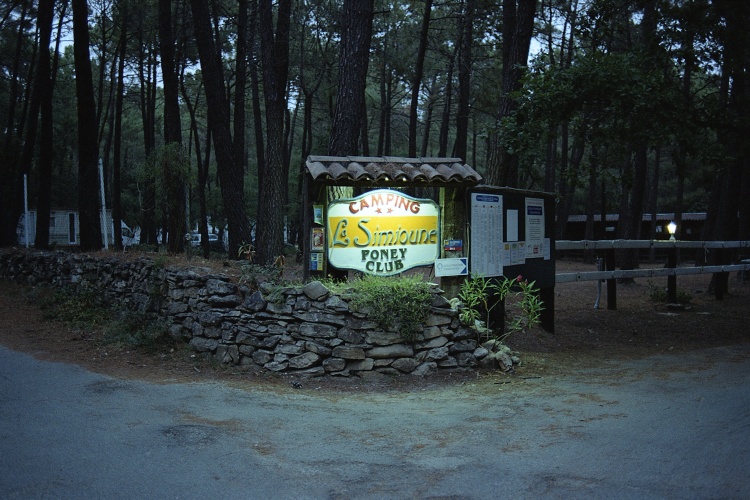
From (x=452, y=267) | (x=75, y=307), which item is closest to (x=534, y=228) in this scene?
(x=452, y=267)

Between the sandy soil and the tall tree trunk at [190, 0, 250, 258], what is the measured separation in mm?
2915

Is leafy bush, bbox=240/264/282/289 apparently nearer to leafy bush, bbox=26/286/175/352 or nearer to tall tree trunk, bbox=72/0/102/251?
leafy bush, bbox=26/286/175/352

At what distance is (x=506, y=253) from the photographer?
1009 cm

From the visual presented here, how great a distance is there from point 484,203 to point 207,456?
6048mm

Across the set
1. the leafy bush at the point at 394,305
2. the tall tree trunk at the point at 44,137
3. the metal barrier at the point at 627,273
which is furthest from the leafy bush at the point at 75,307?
the metal barrier at the point at 627,273

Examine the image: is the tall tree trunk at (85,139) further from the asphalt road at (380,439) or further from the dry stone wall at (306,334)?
the asphalt road at (380,439)

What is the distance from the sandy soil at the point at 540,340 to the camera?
8.12 m

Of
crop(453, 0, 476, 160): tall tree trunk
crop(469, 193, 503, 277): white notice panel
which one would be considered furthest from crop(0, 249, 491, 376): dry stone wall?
crop(453, 0, 476, 160): tall tree trunk

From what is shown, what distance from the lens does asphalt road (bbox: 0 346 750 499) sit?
4406 millimetres

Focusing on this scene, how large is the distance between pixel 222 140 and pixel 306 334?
8.25m

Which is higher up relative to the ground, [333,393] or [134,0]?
[134,0]

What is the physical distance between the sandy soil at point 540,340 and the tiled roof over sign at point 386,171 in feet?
6.84

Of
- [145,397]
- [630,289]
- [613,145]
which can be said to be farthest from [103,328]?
[630,289]

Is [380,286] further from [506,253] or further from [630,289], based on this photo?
[630,289]
